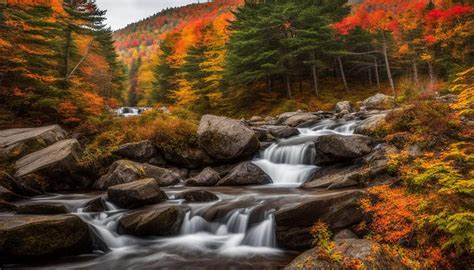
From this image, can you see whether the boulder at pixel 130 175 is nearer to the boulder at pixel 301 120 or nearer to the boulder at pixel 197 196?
the boulder at pixel 197 196

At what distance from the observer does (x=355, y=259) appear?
5.25m

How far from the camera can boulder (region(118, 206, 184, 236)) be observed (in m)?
8.38

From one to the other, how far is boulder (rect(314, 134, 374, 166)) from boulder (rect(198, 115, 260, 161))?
10.2 ft

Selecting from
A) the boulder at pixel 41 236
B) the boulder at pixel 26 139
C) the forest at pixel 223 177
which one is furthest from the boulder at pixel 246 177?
the boulder at pixel 26 139

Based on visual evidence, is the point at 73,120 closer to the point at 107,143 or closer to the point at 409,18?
the point at 107,143

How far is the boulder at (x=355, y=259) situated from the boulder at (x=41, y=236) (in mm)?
4965

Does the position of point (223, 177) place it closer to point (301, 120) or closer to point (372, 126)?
point (372, 126)

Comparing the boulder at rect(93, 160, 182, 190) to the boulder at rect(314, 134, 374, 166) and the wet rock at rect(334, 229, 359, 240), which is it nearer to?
the boulder at rect(314, 134, 374, 166)

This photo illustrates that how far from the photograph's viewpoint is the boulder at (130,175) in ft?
40.1

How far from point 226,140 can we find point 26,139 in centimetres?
847

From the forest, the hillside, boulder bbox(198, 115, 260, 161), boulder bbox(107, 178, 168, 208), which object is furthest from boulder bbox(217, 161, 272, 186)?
the hillside

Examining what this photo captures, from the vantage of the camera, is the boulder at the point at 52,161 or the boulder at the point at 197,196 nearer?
the boulder at the point at 197,196

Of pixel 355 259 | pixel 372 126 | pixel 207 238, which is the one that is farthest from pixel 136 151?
pixel 355 259

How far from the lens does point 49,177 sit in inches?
489
